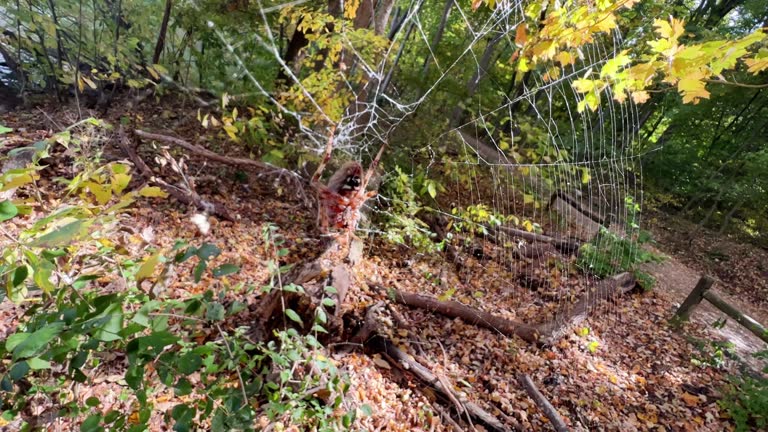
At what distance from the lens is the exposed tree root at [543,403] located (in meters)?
2.77

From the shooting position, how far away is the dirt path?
15.8 ft

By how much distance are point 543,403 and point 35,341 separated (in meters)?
3.36

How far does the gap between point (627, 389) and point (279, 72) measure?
5950 mm

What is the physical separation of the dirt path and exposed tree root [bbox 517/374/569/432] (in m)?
3.14

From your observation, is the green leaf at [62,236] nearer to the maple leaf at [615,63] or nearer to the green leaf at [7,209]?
the green leaf at [7,209]

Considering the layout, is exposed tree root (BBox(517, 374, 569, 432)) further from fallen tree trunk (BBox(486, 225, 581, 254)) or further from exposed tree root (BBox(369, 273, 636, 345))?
fallen tree trunk (BBox(486, 225, 581, 254))

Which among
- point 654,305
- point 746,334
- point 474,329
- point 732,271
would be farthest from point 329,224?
point 732,271

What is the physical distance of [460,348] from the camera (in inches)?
135

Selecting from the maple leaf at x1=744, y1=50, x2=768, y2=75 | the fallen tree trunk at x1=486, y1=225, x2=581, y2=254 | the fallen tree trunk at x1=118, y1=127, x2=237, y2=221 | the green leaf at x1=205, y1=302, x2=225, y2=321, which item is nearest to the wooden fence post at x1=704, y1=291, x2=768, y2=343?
the fallen tree trunk at x1=486, y1=225, x2=581, y2=254

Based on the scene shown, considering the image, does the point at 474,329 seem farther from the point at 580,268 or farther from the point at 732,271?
the point at 732,271

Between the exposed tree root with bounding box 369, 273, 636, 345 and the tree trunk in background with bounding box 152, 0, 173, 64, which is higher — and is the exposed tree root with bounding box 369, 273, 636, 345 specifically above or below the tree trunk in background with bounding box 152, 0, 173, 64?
below

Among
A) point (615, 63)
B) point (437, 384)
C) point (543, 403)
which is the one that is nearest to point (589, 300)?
point (543, 403)

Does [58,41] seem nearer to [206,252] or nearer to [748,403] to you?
[206,252]

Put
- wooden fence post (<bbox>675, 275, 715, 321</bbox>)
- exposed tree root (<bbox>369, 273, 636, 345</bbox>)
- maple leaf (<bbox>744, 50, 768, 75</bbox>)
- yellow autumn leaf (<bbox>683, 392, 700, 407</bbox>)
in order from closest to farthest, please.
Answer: maple leaf (<bbox>744, 50, 768, 75</bbox>) → yellow autumn leaf (<bbox>683, 392, 700, 407</bbox>) → exposed tree root (<bbox>369, 273, 636, 345</bbox>) → wooden fence post (<bbox>675, 275, 715, 321</bbox>)
